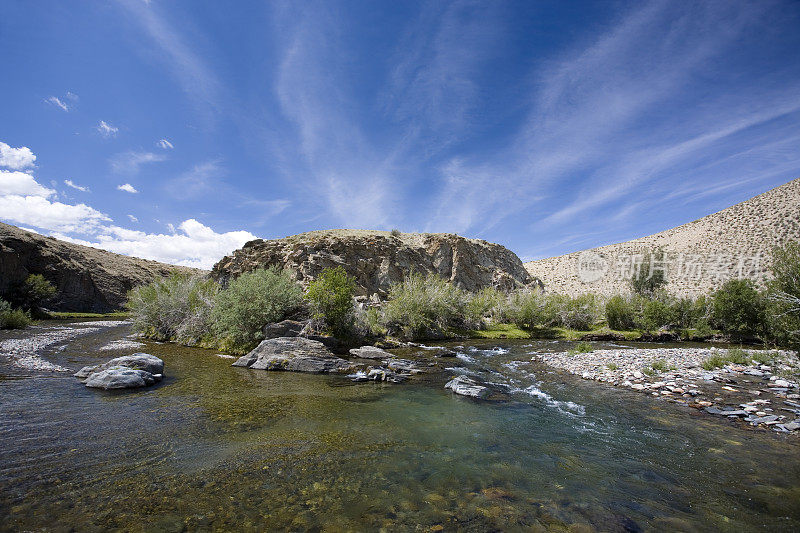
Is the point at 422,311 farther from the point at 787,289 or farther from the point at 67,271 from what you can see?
the point at 67,271

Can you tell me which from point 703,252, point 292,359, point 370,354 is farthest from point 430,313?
point 703,252

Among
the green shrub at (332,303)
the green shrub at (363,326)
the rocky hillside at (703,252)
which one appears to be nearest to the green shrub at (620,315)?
the rocky hillside at (703,252)

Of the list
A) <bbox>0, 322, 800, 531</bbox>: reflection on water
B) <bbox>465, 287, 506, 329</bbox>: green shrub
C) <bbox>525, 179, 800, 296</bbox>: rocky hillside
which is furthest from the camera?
<bbox>525, 179, 800, 296</bbox>: rocky hillside

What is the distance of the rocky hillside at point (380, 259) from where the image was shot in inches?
2195

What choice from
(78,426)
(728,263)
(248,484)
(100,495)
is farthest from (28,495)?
(728,263)

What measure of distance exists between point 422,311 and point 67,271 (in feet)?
249

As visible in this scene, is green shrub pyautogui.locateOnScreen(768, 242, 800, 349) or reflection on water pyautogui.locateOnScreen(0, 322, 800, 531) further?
green shrub pyautogui.locateOnScreen(768, 242, 800, 349)

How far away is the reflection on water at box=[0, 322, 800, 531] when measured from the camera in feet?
16.4

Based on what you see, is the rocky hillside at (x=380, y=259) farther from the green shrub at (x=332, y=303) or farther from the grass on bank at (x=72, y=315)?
the green shrub at (x=332, y=303)

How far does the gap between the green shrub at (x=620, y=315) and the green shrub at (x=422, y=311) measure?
2282cm

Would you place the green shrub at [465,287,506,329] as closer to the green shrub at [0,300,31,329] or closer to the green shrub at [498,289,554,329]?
the green shrub at [498,289,554,329]

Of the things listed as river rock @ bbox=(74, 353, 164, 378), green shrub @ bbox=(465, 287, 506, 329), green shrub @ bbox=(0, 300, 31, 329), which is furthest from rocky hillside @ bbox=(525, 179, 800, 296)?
green shrub @ bbox=(0, 300, 31, 329)

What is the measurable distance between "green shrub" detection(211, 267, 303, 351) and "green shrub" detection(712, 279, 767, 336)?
42687 mm

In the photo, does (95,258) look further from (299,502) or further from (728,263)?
(728,263)
